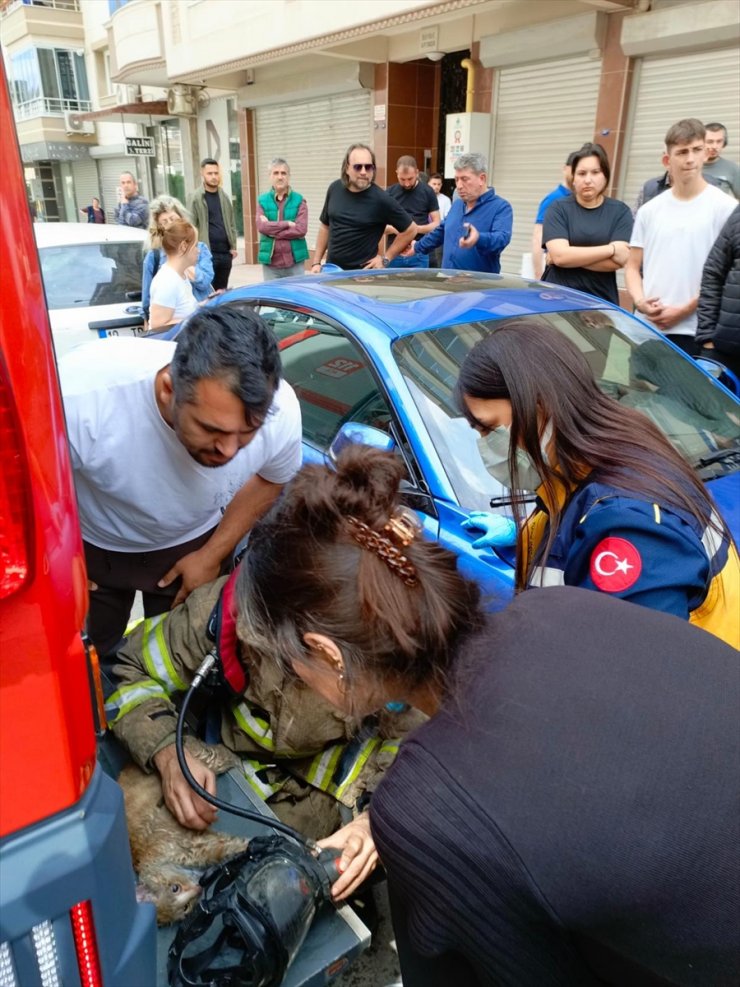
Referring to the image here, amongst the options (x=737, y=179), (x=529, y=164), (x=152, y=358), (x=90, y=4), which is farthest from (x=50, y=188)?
(x=152, y=358)

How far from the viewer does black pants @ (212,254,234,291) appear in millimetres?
7527

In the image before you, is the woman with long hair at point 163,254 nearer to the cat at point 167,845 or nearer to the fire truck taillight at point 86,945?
the cat at point 167,845

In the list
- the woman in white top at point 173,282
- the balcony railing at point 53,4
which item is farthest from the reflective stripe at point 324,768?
the balcony railing at point 53,4

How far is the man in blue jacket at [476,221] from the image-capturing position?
5.13 meters

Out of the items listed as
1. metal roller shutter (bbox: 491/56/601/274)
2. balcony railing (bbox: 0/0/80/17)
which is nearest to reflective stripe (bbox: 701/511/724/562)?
metal roller shutter (bbox: 491/56/601/274)

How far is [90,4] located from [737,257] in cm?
2799

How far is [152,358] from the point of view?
83.5 inches

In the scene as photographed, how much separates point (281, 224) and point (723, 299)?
4654mm

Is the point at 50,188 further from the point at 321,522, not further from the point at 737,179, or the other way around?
the point at 321,522

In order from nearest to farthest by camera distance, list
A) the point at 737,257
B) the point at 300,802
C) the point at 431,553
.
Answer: the point at 431,553
the point at 300,802
the point at 737,257

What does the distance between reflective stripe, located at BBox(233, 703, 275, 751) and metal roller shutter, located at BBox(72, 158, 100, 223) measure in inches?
1113

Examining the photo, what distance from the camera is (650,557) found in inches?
54.7

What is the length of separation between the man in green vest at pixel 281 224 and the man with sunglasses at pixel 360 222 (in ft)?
4.43

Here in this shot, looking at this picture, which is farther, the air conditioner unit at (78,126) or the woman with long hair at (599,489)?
the air conditioner unit at (78,126)
